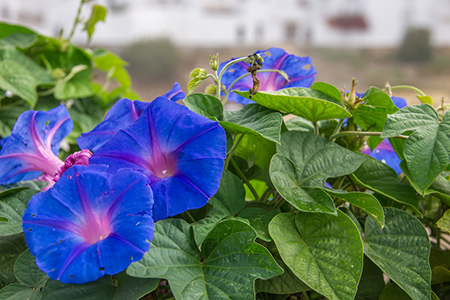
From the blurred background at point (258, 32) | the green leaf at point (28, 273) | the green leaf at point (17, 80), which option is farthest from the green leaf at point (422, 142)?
the blurred background at point (258, 32)

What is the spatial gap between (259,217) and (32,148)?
0.28 m

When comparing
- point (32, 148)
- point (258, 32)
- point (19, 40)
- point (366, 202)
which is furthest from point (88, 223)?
point (258, 32)

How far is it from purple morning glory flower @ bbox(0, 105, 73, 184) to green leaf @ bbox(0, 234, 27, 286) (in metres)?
0.07

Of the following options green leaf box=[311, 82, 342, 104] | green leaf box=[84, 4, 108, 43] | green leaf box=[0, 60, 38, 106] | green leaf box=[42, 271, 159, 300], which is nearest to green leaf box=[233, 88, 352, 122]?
green leaf box=[311, 82, 342, 104]

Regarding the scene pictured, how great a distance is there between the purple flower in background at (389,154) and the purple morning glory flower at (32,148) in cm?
43

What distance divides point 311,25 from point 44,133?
12155 millimetres

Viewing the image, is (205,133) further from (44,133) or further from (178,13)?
(178,13)

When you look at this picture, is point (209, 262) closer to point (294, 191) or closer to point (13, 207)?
point (294, 191)

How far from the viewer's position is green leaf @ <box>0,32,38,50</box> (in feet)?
2.96

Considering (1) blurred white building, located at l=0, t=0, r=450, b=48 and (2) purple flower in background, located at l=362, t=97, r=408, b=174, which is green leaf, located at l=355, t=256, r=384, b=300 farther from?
(1) blurred white building, located at l=0, t=0, r=450, b=48

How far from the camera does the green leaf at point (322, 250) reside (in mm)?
348

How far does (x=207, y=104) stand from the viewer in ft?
1.40

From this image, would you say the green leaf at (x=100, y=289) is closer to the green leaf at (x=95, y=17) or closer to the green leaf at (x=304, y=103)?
the green leaf at (x=304, y=103)

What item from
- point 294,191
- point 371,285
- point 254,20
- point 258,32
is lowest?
point 258,32
